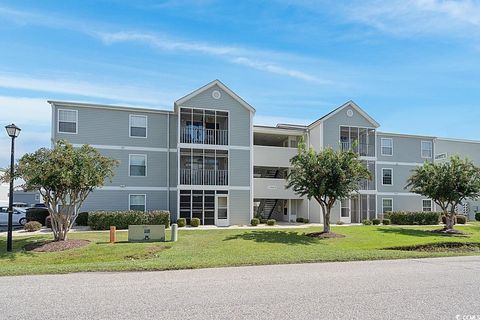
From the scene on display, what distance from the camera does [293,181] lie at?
19.7 meters

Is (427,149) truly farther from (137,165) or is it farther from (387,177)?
(137,165)

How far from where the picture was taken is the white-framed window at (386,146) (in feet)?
107

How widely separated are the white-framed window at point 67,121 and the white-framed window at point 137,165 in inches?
169

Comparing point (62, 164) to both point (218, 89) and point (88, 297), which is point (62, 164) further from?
point (218, 89)

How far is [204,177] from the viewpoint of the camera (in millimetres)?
26531

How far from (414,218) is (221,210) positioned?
1577 cm

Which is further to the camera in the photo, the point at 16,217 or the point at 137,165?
the point at 16,217

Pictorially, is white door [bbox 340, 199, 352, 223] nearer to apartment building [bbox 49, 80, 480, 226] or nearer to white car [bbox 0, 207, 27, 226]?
apartment building [bbox 49, 80, 480, 226]

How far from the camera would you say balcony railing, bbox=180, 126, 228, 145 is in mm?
26828

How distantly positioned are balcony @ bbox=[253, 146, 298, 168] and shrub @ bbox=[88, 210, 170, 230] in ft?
32.5

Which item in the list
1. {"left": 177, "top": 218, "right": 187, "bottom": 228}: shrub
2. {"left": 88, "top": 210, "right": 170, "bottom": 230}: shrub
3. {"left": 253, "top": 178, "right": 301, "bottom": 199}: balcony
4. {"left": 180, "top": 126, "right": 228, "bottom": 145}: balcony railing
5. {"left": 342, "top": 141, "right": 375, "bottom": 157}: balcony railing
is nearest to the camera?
{"left": 88, "top": 210, "right": 170, "bottom": 230}: shrub

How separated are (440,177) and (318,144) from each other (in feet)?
32.4

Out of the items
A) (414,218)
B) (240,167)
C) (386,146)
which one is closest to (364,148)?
(386,146)

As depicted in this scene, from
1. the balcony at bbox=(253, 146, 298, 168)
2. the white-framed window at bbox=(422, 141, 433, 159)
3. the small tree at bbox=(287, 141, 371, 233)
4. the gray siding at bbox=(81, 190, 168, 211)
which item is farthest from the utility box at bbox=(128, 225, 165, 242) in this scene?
the white-framed window at bbox=(422, 141, 433, 159)
